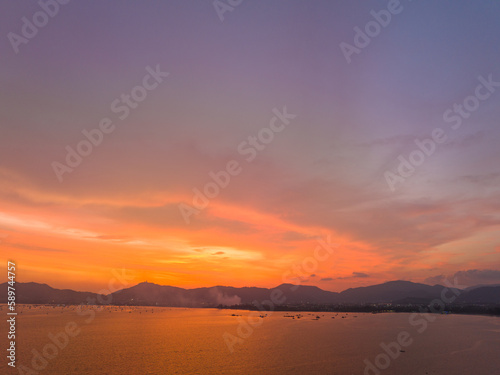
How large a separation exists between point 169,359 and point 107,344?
3033 centimetres

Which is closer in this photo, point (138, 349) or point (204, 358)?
point (204, 358)

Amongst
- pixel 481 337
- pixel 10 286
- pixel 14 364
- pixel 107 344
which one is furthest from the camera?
pixel 481 337

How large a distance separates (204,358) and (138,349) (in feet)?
74.2

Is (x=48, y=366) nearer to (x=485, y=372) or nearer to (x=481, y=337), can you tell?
(x=485, y=372)

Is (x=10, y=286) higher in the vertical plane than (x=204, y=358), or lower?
higher

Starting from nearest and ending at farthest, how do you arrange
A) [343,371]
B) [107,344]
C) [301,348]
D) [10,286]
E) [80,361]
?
[10,286] → [343,371] → [80,361] → [301,348] → [107,344]

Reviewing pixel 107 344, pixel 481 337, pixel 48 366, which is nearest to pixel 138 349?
pixel 107 344

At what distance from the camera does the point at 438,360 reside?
64.1 metres

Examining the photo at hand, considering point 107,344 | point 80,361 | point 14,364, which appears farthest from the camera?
point 107,344

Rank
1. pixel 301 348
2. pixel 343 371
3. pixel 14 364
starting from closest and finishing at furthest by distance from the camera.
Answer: pixel 343 371, pixel 14 364, pixel 301 348

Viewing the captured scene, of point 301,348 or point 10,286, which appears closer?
point 10,286

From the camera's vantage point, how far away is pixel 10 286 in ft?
144

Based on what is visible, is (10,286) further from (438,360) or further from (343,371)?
(438,360)

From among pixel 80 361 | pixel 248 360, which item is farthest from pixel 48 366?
pixel 248 360
